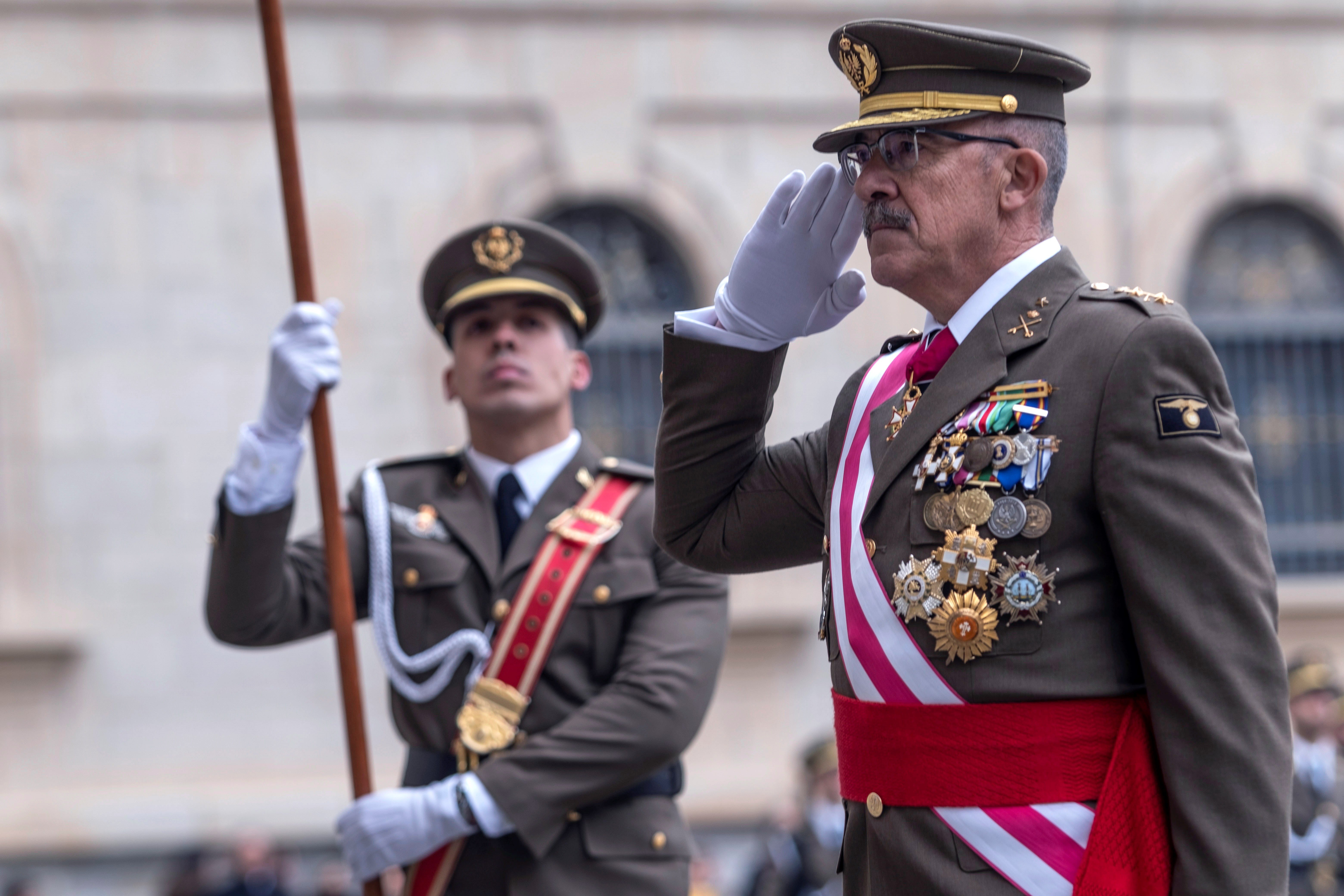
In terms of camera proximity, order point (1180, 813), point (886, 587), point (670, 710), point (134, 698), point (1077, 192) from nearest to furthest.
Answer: point (1180, 813)
point (886, 587)
point (670, 710)
point (134, 698)
point (1077, 192)

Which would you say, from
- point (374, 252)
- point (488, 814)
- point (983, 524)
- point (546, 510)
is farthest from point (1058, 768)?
point (374, 252)

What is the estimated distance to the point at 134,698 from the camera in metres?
8.08

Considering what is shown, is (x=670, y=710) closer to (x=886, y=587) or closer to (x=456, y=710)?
(x=456, y=710)

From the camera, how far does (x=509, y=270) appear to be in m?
3.68

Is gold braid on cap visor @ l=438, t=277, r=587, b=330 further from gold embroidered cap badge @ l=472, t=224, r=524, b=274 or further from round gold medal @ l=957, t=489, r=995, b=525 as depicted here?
round gold medal @ l=957, t=489, r=995, b=525

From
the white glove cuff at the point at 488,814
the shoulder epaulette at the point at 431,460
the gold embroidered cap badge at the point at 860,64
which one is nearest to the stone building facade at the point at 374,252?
the shoulder epaulette at the point at 431,460

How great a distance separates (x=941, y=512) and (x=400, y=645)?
1671 millimetres

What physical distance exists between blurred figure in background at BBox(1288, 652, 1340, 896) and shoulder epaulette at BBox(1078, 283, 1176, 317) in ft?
15.5

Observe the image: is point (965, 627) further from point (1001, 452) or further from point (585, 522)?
point (585, 522)

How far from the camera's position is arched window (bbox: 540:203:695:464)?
8.95 m

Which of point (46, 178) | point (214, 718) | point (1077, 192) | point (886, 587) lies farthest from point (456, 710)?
point (1077, 192)

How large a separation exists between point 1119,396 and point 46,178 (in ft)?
24.4

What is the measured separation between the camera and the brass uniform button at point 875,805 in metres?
2.07

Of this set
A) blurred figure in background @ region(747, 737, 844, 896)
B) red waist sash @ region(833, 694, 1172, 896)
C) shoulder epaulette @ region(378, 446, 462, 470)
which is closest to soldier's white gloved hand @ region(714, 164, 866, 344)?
red waist sash @ region(833, 694, 1172, 896)
